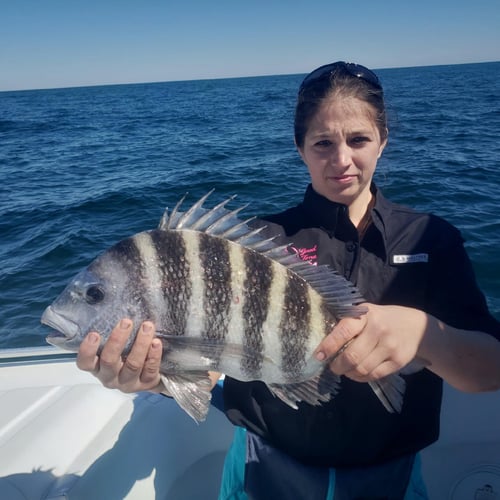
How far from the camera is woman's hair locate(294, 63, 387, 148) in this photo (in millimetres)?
2199

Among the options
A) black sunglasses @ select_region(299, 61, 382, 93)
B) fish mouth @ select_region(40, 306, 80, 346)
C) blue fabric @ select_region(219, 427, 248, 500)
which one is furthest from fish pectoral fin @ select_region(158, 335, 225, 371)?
black sunglasses @ select_region(299, 61, 382, 93)

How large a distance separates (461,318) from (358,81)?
1.30 metres

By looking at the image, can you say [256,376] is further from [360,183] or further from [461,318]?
[360,183]

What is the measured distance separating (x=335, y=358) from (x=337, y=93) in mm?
1334

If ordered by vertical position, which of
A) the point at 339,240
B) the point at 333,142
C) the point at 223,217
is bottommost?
the point at 339,240

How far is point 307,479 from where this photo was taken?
205 centimetres

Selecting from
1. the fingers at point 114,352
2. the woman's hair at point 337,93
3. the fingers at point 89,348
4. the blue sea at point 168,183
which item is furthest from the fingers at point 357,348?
the blue sea at point 168,183

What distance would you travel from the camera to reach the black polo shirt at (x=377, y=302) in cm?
198

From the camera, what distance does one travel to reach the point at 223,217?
5.91 feet

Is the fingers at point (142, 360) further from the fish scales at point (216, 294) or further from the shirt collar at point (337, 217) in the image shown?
the shirt collar at point (337, 217)

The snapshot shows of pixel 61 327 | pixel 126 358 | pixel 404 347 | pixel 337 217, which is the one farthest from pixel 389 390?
pixel 61 327

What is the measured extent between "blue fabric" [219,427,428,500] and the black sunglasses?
1.95m

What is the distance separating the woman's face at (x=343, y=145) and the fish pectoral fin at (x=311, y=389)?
954 millimetres

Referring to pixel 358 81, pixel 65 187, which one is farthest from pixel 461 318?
pixel 65 187
